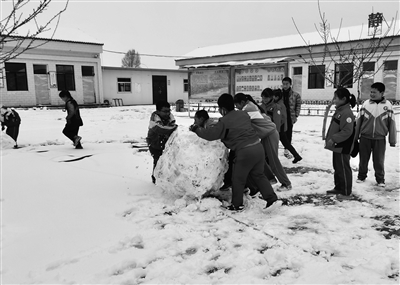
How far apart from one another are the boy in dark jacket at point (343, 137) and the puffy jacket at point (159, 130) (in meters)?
2.39

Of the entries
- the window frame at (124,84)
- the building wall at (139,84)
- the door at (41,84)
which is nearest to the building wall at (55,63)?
the door at (41,84)

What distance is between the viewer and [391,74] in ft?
69.2

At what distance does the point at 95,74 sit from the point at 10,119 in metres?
18.4

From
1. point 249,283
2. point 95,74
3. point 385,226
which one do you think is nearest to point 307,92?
point 95,74

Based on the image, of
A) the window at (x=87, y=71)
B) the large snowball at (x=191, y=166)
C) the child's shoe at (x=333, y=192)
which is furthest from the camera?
the window at (x=87, y=71)

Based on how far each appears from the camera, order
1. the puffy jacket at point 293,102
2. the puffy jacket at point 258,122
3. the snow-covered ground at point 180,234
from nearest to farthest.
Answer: the snow-covered ground at point 180,234 < the puffy jacket at point 258,122 < the puffy jacket at point 293,102

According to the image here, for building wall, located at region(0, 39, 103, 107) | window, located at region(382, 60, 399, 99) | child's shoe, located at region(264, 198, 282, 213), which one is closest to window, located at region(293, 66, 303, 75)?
window, located at region(382, 60, 399, 99)

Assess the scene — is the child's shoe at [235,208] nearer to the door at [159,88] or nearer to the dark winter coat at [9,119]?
the dark winter coat at [9,119]

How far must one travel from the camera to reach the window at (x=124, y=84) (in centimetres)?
2842

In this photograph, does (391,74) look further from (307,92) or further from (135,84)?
(135,84)

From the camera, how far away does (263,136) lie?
4.82m

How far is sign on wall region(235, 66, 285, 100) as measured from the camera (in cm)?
1042

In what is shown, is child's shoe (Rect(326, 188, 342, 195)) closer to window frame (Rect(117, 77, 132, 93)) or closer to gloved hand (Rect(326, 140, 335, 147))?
gloved hand (Rect(326, 140, 335, 147))

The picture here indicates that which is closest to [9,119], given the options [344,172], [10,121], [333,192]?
[10,121]
